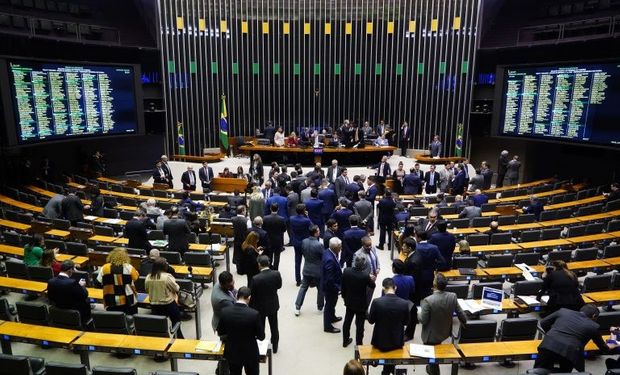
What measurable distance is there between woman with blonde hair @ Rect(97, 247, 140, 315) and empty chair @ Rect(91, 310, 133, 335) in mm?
379

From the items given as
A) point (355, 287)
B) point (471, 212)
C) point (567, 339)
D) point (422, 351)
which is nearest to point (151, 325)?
point (355, 287)

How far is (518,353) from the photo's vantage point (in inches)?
200

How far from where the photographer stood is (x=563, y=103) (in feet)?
43.3

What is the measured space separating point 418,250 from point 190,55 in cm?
1636

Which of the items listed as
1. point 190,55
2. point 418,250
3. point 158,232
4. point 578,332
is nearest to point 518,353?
point 578,332

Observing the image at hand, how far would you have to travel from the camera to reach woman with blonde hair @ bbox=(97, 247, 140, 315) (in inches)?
229

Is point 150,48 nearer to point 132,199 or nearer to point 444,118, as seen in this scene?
point 132,199

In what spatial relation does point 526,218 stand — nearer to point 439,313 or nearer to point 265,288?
point 439,313

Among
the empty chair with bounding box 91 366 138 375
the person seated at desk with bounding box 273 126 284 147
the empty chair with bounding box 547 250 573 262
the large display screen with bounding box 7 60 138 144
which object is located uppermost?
the large display screen with bounding box 7 60 138 144

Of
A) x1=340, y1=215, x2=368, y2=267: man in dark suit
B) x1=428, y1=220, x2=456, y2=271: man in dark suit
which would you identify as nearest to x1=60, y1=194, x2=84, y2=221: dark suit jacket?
x1=340, y1=215, x2=368, y2=267: man in dark suit

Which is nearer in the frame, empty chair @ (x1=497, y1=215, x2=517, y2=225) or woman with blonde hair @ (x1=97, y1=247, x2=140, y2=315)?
woman with blonde hair @ (x1=97, y1=247, x2=140, y2=315)

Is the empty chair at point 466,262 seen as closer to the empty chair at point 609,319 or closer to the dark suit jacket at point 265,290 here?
the empty chair at point 609,319

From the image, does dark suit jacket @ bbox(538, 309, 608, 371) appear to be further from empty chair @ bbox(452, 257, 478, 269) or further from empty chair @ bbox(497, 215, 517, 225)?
empty chair @ bbox(497, 215, 517, 225)

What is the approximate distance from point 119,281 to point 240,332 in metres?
2.13
